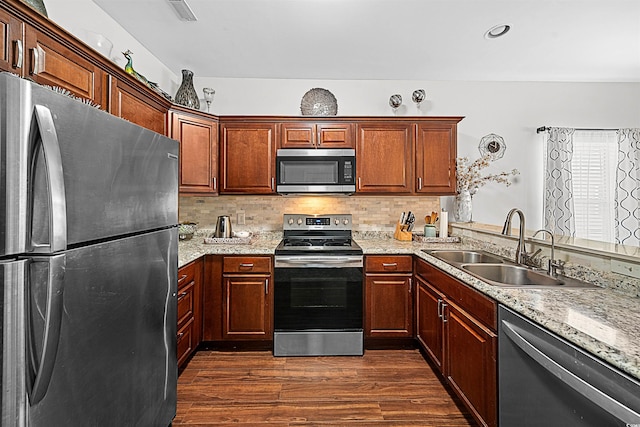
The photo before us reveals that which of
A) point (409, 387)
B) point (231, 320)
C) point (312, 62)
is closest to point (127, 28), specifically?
point (312, 62)

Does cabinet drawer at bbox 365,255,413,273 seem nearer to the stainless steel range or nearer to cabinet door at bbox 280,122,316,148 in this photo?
the stainless steel range

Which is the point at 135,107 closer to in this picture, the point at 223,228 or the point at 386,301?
the point at 223,228

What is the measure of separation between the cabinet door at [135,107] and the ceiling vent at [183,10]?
0.61 m

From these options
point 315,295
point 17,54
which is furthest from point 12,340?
point 315,295

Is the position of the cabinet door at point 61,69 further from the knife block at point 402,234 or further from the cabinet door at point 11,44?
the knife block at point 402,234

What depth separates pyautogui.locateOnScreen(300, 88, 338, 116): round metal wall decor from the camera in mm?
3336

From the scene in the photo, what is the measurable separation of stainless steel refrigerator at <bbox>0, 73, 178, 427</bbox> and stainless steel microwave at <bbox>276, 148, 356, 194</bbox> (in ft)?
5.81

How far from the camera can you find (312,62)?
3205 mm

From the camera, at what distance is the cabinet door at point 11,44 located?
1.26 m

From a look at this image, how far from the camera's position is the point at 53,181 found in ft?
2.76

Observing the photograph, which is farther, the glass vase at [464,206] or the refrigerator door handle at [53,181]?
the glass vase at [464,206]

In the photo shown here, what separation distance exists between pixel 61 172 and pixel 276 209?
2745 millimetres

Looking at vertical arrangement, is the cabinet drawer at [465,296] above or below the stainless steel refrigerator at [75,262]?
below

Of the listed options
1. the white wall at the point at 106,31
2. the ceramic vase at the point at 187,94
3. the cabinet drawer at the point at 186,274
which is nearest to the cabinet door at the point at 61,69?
the white wall at the point at 106,31
